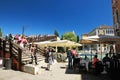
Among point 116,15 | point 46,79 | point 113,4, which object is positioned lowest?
point 46,79

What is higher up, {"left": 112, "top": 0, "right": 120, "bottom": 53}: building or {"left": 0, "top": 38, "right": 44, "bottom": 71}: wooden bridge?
{"left": 112, "top": 0, "right": 120, "bottom": 53}: building

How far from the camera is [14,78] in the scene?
10.3 m

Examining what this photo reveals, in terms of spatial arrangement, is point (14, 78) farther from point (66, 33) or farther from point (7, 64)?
point (66, 33)

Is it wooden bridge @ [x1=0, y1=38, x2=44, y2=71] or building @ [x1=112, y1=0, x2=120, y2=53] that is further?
building @ [x1=112, y1=0, x2=120, y2=53]

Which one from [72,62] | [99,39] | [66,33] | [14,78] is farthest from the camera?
[66,33]

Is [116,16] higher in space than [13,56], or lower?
higher

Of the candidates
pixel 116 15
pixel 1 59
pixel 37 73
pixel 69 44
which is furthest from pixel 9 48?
pixel 116 15

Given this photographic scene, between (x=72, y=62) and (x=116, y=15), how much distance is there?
13086mm

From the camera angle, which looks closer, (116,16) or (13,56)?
(13,56)

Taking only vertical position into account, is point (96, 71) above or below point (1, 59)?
below

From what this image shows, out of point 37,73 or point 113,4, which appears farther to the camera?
point 113,4

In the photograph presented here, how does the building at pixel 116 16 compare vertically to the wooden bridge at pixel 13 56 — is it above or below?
above

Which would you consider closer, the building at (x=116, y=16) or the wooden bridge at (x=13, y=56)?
the wooden bridge at (x=13, y=56)

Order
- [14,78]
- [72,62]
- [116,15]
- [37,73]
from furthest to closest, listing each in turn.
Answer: [116,15] → [72,62] → [37,73] → [14,78]
